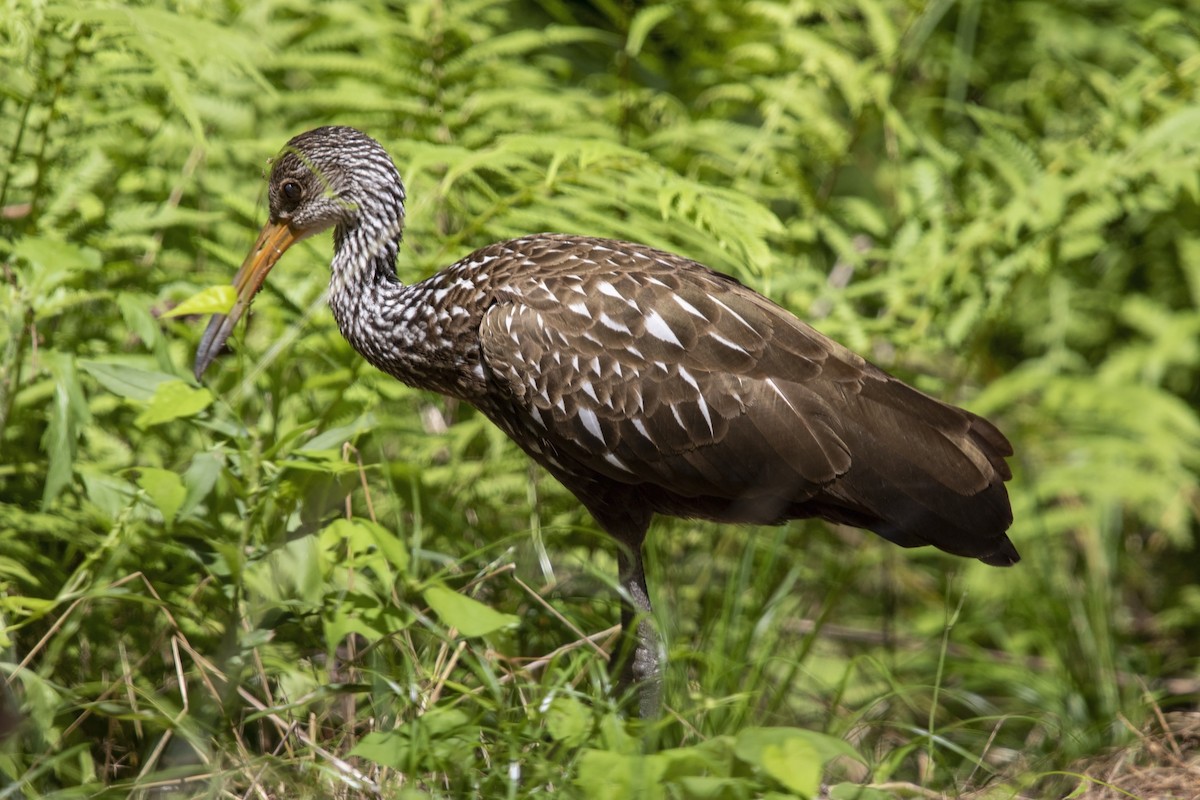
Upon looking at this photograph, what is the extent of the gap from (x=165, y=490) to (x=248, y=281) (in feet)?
3.30

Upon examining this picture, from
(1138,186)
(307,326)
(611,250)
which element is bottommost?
(307,326)

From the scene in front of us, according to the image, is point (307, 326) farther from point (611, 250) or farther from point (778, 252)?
point (778, 252)

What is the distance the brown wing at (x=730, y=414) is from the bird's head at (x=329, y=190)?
63 centimetres

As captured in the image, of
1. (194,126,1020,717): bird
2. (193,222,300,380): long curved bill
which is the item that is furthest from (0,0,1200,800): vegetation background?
(194,126,1020,717): bird

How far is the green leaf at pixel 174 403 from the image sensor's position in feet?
10.6

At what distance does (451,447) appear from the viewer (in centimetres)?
468

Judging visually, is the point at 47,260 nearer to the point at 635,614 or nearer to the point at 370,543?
the point at 370,543

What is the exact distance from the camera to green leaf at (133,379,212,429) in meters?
3.24

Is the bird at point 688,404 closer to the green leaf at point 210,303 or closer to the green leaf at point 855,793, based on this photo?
the green leaf at point 210,303

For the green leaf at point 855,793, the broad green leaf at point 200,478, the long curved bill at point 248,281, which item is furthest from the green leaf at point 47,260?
the green leaf at point 855,793

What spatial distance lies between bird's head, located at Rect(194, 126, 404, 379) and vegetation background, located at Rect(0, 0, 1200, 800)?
19cm

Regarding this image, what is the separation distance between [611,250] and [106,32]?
1644mm

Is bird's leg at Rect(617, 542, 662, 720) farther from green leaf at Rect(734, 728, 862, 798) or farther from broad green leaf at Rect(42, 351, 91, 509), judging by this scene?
broad green leaf at Rect(42, 351, 91, 509)

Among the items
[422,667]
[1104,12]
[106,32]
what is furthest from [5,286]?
[1104,12]
